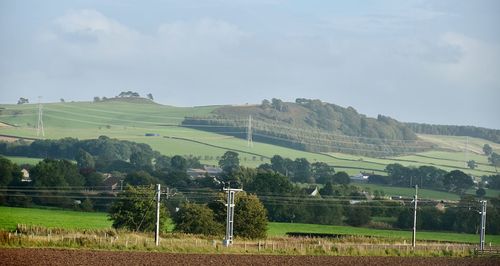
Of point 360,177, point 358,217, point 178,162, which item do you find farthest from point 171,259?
point 360,177

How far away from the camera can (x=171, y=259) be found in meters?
53.7

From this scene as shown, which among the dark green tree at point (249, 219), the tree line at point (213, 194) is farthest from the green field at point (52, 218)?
the dark green tree at point (249, 219)

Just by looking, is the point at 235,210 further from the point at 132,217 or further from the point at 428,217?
the point at 428,217

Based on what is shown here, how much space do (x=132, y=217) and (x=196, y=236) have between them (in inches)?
253

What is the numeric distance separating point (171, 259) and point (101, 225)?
33.4 metres

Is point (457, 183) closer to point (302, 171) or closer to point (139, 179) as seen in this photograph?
point (302, 171)

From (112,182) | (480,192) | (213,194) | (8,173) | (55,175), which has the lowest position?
(480,192)

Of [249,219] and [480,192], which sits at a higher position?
[480,192]

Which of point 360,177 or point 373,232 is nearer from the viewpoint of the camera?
point 373,232

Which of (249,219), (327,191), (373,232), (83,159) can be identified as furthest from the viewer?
(83,159)

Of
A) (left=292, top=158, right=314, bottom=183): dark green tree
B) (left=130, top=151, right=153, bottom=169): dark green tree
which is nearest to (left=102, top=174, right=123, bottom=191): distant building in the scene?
(left=130, top=151, right=153, bottom=169): dark green tree

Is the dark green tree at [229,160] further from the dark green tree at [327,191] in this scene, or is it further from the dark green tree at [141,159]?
the dark green tree at [327,191]

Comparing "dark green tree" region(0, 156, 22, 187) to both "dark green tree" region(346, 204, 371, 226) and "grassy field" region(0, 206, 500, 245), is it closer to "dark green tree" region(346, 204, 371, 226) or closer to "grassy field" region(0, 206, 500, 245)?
"grassy field" region(0, 206, 500, 245)

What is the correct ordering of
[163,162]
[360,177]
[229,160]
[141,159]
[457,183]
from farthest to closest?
[229,160] < [163,162] < [360,177] < [141,159] < [457,183]
